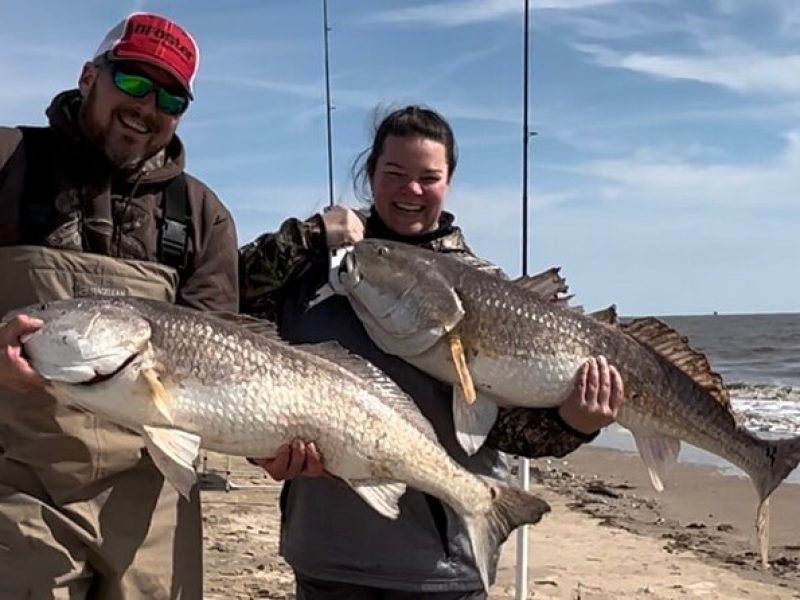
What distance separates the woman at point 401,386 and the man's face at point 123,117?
634 millimetres

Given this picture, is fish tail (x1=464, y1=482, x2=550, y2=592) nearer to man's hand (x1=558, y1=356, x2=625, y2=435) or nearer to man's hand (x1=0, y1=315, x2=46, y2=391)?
man's hand (x1=558, y1=356, x2=625, y2=435)

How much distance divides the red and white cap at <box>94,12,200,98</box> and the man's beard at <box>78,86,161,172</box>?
170 mm

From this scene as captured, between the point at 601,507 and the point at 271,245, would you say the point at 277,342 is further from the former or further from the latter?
the point at 601,507

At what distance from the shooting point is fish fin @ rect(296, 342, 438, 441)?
3.63 m

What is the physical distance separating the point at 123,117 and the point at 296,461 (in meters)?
1.30

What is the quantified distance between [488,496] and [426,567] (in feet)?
1.09

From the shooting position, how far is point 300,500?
3977 mm

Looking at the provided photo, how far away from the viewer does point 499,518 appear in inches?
148

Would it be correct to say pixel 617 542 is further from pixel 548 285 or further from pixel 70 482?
pixel 70 482

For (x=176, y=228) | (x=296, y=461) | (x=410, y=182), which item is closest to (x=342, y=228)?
(x=410, y=182)

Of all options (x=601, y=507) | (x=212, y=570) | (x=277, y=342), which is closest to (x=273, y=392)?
(x=277, y=342)

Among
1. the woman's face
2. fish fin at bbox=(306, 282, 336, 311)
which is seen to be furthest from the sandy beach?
the woman's face

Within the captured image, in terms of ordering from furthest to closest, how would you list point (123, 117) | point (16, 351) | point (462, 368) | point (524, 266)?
point (524, 266), point (462, 368), point (123, 117), point (16, 351)

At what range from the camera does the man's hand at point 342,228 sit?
13.6 feet
